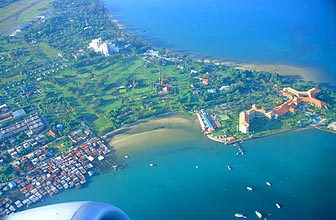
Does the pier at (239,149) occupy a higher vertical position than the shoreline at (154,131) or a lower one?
lower

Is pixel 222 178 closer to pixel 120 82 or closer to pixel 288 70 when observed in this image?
pixel 120 82

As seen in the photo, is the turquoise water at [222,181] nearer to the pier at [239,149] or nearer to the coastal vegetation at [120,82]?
the pier at [239,149]

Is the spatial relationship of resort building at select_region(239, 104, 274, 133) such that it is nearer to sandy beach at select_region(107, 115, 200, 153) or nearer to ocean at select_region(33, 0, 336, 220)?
ocean at select_region(33, 0, 336, 220)

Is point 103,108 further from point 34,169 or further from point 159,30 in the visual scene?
point 159,30

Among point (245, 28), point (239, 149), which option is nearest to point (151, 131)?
point (239, 149)

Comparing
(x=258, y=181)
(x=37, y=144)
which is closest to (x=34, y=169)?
(x=37, y=144)

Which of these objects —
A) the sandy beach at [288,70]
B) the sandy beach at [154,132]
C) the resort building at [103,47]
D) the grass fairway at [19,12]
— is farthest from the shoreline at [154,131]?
the grass fairway at [19,12]

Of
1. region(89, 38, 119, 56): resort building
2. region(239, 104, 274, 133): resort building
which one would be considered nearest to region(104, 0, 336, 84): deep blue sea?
region(89, 38, 119, 56): resort building
